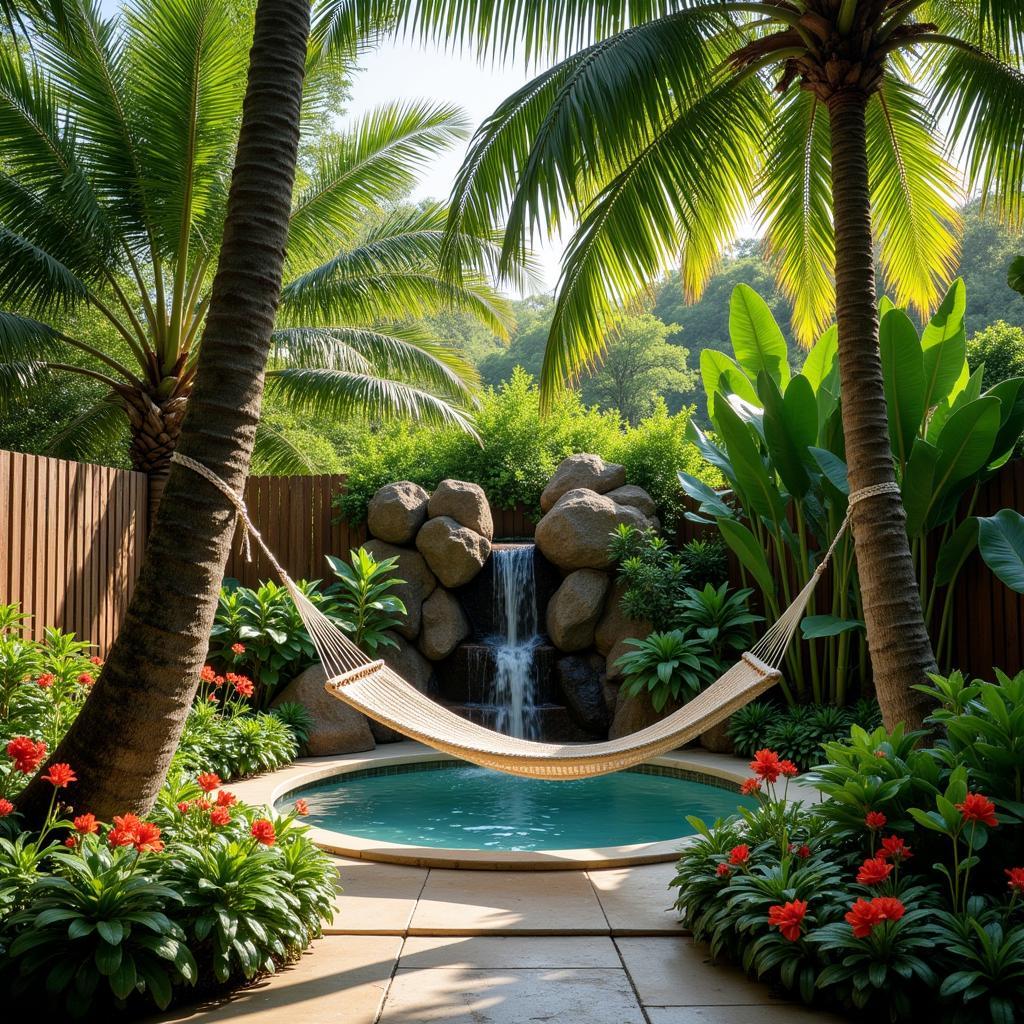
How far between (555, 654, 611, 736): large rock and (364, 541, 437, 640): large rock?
1.44 m

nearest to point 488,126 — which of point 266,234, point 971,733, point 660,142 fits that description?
point 660,142

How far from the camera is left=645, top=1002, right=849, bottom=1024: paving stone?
2.75 m

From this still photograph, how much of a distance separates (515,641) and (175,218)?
5.09m

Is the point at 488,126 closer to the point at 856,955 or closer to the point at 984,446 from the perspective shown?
the point at 984,446

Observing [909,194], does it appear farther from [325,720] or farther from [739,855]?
[325,720]

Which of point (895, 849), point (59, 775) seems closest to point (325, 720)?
point (59, 775)

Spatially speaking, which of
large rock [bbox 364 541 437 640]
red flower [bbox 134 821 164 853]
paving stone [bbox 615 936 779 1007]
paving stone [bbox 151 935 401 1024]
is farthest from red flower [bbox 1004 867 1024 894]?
large rock [bbox 364 541 437 640]

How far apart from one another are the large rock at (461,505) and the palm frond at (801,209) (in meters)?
3.49

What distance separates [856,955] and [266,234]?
119 inches

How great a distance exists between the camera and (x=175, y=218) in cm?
888

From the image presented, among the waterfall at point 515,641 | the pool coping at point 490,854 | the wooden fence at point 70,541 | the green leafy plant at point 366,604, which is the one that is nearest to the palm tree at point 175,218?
the wooden fence at point 70,541

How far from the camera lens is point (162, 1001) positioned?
8.84 ft

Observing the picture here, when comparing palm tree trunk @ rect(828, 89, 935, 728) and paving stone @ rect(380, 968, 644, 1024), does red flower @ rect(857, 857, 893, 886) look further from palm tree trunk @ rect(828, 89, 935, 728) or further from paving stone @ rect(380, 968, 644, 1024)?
palm tree trunk @ rect(828, 89, 935, 728)

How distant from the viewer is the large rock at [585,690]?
8672 millimetres
